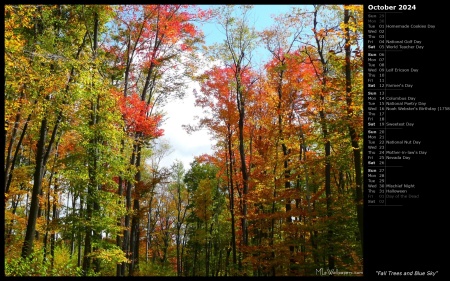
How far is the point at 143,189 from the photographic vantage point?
20.3m

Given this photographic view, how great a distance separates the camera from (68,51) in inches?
595

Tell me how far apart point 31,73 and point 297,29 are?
14817mm

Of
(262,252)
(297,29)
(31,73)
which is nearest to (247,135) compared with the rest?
(297,29)
